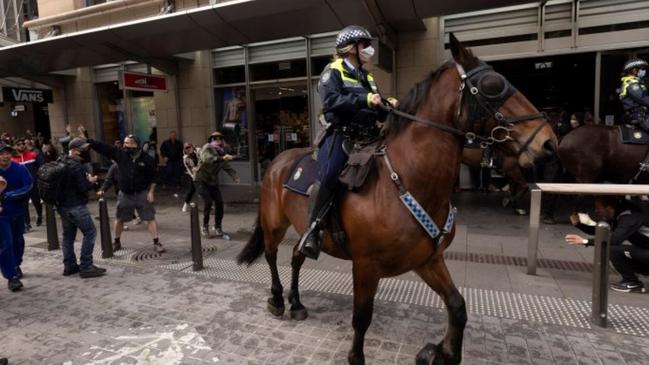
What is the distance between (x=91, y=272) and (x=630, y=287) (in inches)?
278

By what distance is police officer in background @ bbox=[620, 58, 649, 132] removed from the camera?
6.92m

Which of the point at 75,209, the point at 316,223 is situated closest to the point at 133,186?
the point at 75,209

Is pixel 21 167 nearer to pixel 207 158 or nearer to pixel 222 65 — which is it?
pixel 207 158

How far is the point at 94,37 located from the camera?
1088 cm

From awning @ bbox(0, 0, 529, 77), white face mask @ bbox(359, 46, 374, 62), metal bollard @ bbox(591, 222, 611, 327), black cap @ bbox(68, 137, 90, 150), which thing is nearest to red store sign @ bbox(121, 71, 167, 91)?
awning @ bbox(0, 0, 529, 77)

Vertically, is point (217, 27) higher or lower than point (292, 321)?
higher

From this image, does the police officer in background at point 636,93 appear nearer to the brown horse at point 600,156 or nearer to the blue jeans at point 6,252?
the brown horse at point 600,156

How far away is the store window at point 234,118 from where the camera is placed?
14.6m

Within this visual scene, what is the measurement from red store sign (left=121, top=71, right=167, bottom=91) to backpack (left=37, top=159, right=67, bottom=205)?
19.7 ft

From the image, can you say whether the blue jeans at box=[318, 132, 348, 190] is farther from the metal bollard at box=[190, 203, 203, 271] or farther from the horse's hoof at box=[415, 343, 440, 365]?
the metal bollard at box=[190, 203, 203, 271]

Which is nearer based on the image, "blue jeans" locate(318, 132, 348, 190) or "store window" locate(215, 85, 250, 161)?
"blue jeans" locate(318, 132, 348, 190)

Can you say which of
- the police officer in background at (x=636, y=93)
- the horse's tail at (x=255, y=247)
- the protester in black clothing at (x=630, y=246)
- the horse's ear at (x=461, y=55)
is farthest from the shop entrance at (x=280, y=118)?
the horse's ear at (x=461, y=55)

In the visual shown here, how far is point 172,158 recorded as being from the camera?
14.2 metres

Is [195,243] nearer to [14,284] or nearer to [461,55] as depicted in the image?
[14,284]
